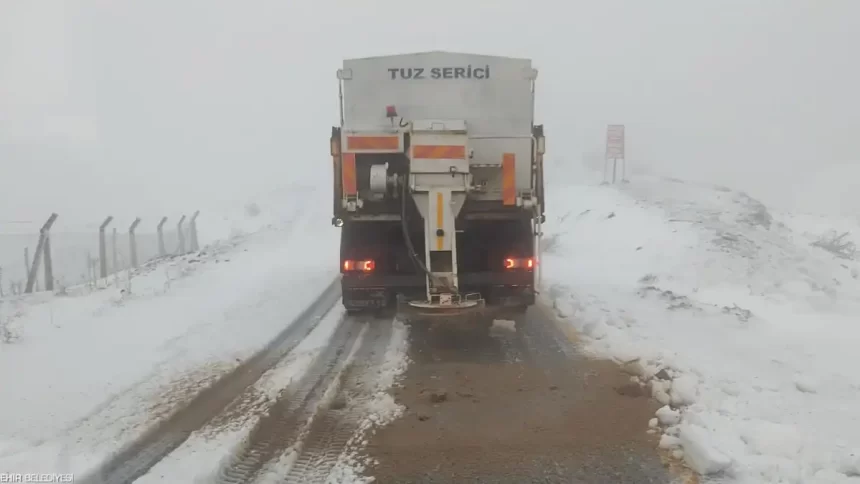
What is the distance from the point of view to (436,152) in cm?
763

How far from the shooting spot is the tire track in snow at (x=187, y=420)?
4.04 metres

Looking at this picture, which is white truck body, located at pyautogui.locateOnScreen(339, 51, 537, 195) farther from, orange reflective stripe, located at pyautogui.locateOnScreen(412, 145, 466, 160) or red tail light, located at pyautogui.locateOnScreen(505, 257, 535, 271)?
red tail light, located at pyautogui.locateOnScreen(505, 257, 535, 271)

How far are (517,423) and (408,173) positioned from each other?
380 centimetres

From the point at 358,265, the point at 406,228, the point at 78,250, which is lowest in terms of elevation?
the point at 78,250

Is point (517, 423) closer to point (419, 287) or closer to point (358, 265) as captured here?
point (419, 287)

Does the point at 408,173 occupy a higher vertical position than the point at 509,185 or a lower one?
higher

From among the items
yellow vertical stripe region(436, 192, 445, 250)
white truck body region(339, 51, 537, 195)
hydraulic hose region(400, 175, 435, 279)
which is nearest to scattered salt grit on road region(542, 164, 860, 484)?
yellow vertical stripe region(436, 192, 445, 250)

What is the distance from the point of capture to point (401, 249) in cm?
870

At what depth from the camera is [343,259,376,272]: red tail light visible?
8.61 m

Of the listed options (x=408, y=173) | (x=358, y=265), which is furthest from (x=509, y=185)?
(x=358, y=265)

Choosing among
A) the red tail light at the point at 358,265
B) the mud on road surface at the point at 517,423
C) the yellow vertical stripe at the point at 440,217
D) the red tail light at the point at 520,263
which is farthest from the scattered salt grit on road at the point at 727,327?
the red tail light at the point at 358,265

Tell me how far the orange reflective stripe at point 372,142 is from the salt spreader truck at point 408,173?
0.01m

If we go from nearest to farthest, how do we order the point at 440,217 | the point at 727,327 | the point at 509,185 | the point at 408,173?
the point at 440,217 < the point at 408,173 < the point at 727,327 < the point at 509,185

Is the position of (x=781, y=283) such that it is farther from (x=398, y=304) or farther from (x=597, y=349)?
(x=398, y=304)
